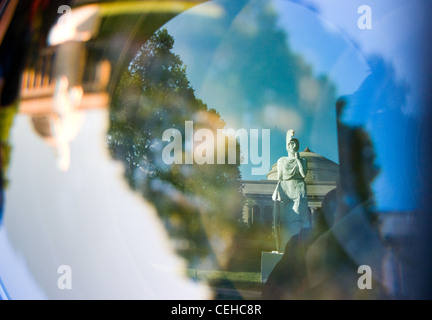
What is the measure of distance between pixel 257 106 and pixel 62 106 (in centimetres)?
117

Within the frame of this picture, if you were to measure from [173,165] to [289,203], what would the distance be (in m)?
0.74

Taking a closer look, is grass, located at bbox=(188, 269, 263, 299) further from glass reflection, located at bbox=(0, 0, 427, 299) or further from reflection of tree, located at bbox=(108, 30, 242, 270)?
reflection of tree, located at bbox=(108, 30, 242, 270)

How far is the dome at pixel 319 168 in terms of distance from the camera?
183 centimetres

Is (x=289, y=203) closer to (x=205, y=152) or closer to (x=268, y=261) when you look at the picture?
(x=268, y=261)

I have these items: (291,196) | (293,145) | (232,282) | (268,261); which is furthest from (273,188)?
(232,282)

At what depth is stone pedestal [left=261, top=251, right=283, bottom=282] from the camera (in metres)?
1.86

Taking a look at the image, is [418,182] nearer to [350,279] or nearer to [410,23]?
[350,279]

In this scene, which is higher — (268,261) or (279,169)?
(279,169)

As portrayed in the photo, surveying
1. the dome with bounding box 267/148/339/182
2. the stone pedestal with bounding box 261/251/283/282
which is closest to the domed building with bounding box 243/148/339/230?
the dome with bounding box 267/148/339/182

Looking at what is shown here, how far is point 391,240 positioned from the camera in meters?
1.75

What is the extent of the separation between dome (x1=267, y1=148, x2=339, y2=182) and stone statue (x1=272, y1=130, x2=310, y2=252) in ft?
0.08

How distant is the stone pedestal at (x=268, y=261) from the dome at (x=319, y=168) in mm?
457

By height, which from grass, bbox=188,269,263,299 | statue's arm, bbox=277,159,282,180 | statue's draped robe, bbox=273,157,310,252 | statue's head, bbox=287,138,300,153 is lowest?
grass, bbox=188,269,263,299

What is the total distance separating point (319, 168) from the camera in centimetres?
186
